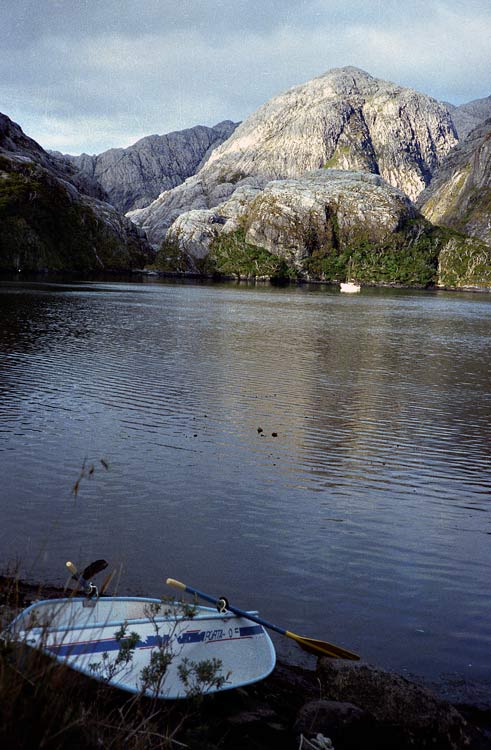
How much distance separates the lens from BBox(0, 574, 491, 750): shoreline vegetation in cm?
671

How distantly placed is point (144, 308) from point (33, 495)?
81858mm

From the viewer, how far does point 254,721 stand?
939cm

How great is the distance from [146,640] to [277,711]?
2.63m

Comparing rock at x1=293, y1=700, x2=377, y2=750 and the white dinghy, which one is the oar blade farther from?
rock at x1=293, y1=700, x2=377, y2=750

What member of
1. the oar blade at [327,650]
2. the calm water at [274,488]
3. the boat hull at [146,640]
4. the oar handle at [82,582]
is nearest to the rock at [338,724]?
the boat hull at [146,640]

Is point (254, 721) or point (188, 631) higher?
point (188, 631)

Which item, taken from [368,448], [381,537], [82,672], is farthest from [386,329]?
[82,672]

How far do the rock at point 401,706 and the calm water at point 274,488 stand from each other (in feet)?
6.06

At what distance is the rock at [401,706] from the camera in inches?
369

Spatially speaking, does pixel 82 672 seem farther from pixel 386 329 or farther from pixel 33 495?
pixel 386 329

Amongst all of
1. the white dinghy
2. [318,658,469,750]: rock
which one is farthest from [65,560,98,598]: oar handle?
[318,658,469,750]: rock

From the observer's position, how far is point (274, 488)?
21578 mm

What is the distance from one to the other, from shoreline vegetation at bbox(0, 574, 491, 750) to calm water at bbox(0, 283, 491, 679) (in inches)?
64.9

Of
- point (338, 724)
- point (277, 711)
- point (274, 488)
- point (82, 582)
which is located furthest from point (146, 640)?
point (274, 488)
